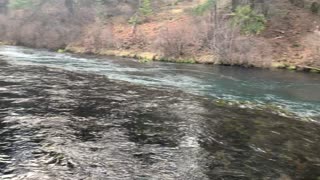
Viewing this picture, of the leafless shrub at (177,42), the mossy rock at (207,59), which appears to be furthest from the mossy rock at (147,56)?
the mossy rock at (207,59)

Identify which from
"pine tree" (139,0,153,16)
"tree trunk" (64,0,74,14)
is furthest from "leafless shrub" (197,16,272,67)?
"tree trunk" (64,0,74,14)

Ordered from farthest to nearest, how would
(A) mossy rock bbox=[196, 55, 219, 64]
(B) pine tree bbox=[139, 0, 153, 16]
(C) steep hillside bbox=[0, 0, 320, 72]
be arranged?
(B) pine tree bbox=[139, 0, 153, 16] → (A) mossy rock bbox=[196, 55, 219, 64] → (C) steep hillside bbox=[0, 0, 320, 72]

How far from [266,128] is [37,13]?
139 feet

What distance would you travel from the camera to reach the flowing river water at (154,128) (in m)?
9.19

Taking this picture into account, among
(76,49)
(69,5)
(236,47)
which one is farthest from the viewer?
(69,5)

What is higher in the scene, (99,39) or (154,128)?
(99,39)

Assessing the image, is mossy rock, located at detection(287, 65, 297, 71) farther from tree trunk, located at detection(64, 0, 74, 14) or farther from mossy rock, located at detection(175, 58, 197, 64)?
tree trunk, located at detection(64, 0, 74, 14)

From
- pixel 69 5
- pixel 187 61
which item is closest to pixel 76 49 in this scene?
pixel 69 5

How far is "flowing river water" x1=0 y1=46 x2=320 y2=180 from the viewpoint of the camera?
919cm

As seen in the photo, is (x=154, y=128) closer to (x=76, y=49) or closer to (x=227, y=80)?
(x=227, y=80)

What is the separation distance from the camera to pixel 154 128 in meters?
12.6

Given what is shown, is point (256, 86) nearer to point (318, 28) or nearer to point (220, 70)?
point (220, 70)

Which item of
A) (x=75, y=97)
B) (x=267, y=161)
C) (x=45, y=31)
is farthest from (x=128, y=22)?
(x=267, y=161)

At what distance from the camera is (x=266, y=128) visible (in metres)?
13.4
